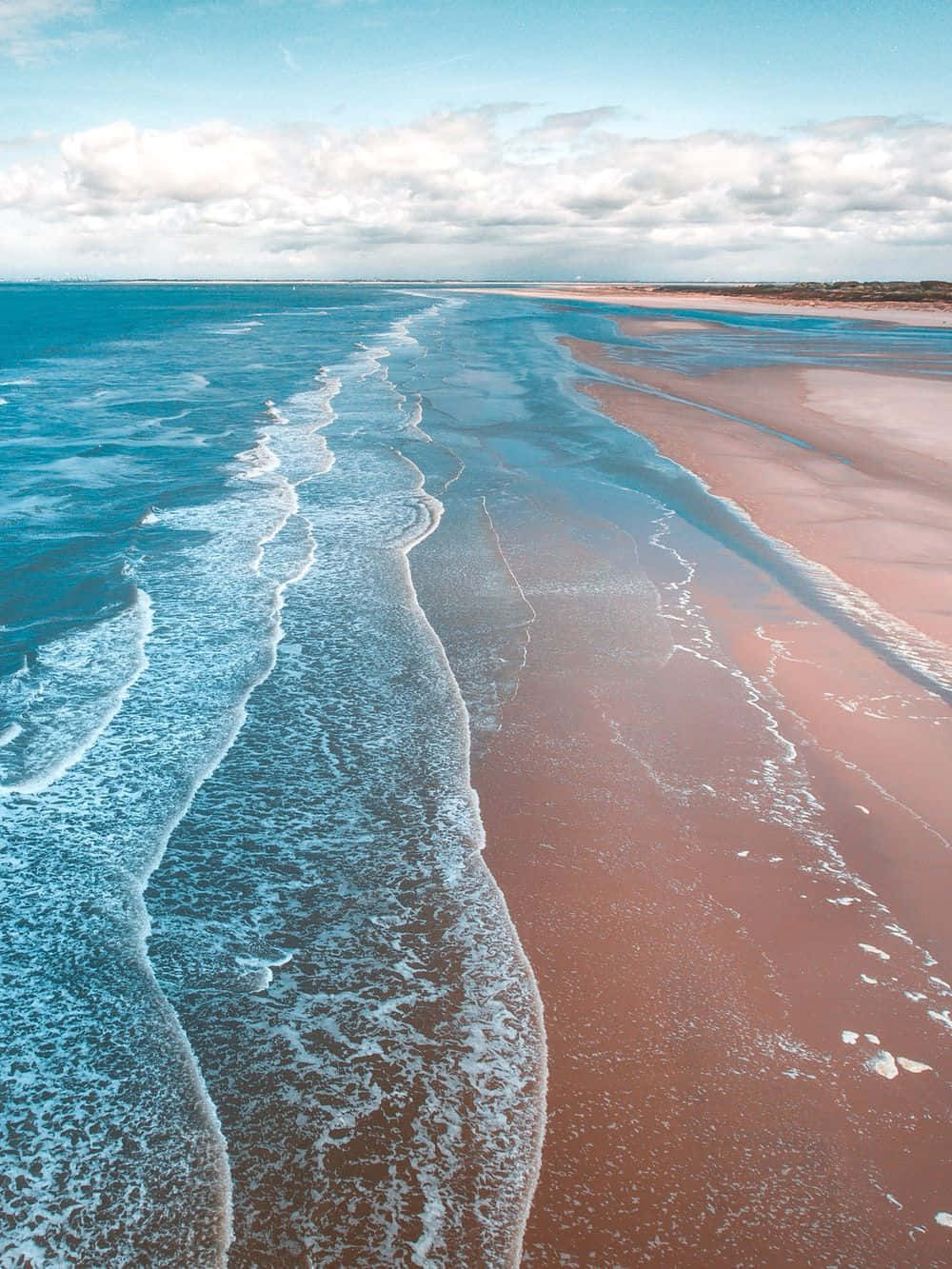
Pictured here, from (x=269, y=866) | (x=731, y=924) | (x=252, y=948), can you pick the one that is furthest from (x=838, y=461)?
(x=252, y=948)

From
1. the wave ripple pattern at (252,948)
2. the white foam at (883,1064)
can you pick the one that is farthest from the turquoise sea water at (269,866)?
the white foam at (883,1064)

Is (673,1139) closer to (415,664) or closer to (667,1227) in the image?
(667,1227)

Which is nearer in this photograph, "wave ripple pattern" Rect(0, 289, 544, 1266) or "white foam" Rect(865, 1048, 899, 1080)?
"wave ripple pattern" Rect(0, 289, 544, 1266)

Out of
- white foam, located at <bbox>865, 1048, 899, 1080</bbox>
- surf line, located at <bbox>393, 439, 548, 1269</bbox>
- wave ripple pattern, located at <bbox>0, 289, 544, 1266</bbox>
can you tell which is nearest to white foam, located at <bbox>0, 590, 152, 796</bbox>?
wave ripple pattern, located at <bbox>0, 289, 544, 1266</bbox>

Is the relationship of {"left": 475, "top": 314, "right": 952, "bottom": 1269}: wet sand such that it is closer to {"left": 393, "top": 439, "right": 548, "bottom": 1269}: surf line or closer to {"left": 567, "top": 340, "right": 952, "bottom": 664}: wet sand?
{"left": 393, "top": 439, "right": 548, "bottom": 1269}: surf line

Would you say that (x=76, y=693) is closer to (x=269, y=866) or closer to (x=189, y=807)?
(x=189, y=807)

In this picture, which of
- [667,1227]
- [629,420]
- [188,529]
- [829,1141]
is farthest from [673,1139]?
[629,420]

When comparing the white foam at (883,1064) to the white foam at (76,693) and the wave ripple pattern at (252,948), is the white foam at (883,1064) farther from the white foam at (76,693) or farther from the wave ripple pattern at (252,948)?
the white foam at (76,693)
